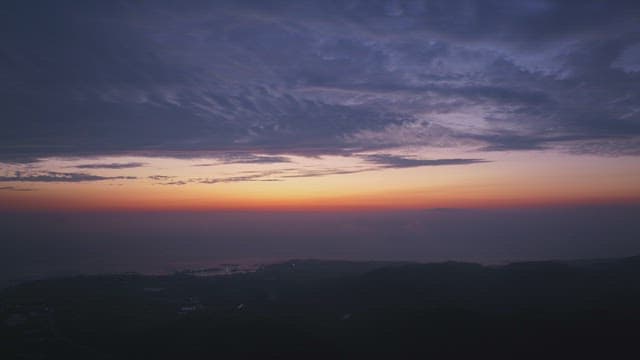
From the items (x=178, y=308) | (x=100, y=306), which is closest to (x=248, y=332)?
(x=178, y=308)

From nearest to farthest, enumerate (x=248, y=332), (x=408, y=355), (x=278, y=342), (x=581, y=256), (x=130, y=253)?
(x=408, y=355) → (x=278, y=342) → (x=248, y=332) → (x=581, y=256) → (x=130, y=253)

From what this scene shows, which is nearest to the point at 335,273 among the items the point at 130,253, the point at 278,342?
the point at 278,342

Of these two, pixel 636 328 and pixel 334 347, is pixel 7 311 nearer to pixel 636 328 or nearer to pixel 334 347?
pixel 334 347

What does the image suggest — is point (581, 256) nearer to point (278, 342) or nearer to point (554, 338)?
point (554, 338)

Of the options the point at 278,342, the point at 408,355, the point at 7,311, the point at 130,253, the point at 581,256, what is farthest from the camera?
the point at 130,253

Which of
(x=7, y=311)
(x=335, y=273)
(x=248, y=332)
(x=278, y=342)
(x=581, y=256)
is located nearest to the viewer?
(x=278, y=342)

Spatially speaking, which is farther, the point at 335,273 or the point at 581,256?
the point at 581,256
